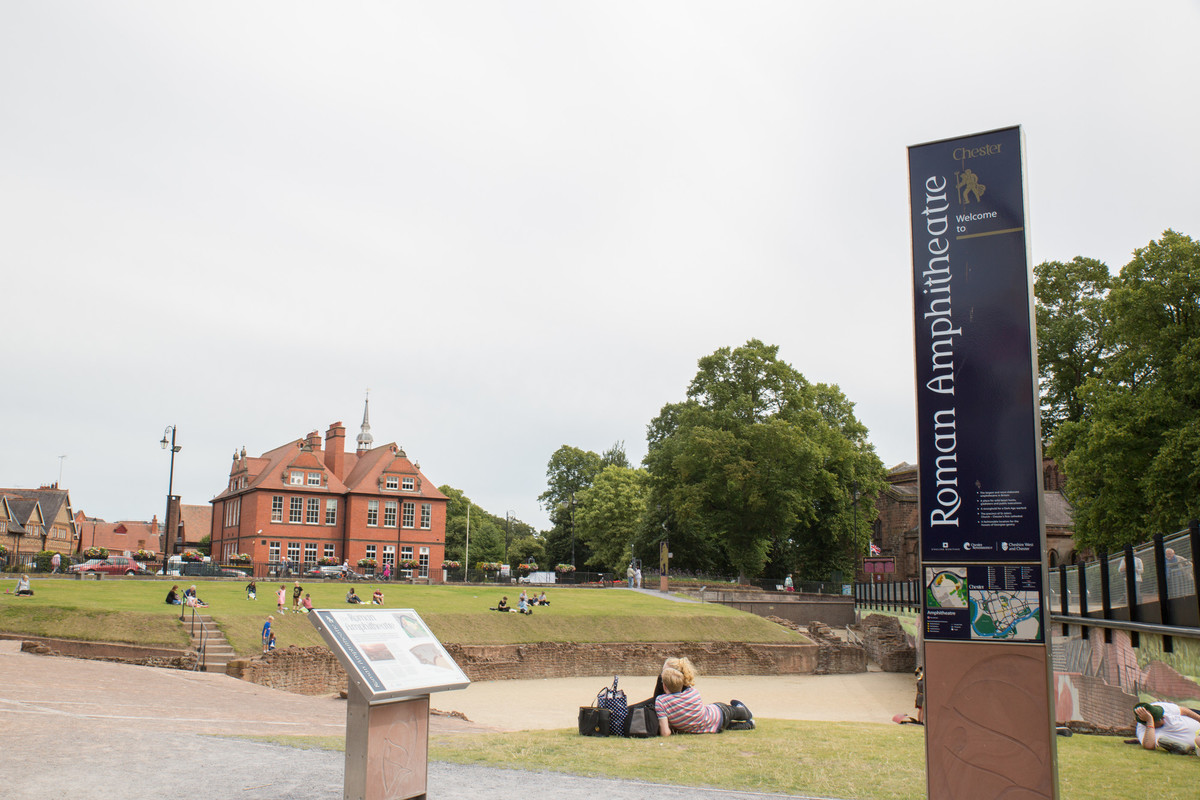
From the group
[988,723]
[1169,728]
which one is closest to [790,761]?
[988,723]

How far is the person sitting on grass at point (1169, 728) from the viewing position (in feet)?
36.3

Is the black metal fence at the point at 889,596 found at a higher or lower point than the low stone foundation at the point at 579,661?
higher

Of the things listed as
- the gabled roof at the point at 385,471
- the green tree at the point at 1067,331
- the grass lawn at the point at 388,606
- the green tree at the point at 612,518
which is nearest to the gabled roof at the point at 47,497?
the gabled roof at the point at 385,471

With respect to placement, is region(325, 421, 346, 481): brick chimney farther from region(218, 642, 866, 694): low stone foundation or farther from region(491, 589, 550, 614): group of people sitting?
region(218, 642, 866, 694): low stone foundation

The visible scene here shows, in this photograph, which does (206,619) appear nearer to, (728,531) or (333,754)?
(333,754)

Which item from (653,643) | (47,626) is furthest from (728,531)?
(47,626)

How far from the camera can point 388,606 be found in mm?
31516

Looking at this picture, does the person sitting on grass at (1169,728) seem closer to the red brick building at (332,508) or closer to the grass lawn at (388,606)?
the grass lawn at (388,606)

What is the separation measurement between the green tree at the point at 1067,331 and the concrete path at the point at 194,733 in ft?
85.1

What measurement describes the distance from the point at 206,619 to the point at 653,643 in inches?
635

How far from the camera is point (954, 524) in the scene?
301 inches

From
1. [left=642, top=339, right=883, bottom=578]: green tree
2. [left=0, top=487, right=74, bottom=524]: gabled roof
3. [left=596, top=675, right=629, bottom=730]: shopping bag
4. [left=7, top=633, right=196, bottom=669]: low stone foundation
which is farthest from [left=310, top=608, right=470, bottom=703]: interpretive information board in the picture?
[left=0, top=487, right=74, bottom=524]: gabled roof

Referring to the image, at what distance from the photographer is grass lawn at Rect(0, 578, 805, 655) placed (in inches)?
1001

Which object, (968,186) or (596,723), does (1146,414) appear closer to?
(596,723)
